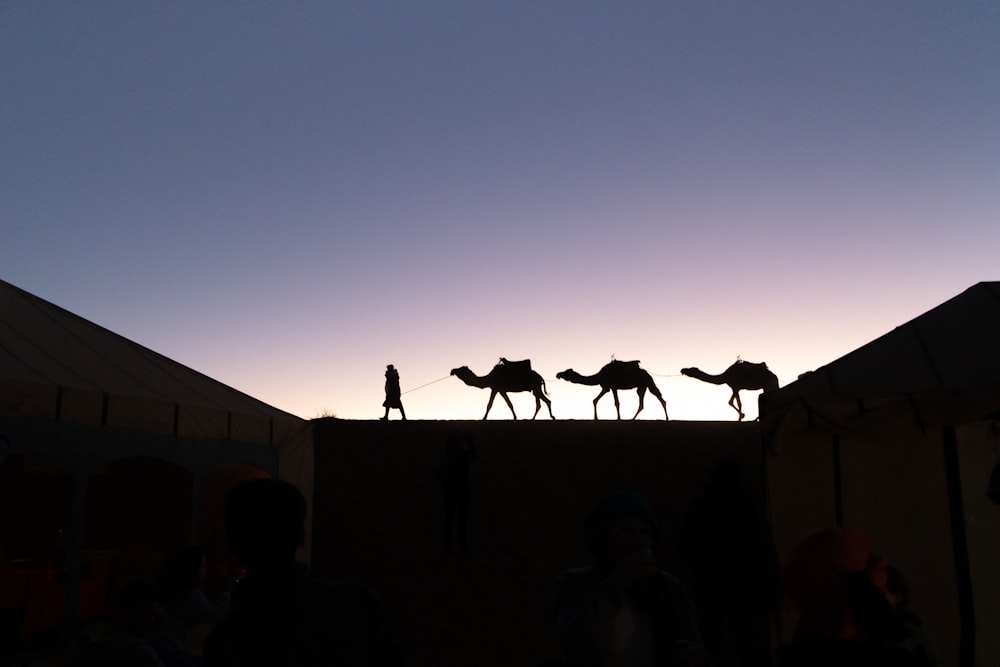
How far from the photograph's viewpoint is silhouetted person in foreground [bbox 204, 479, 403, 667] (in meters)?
2.00

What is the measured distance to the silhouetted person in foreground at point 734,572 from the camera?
16.2 ft

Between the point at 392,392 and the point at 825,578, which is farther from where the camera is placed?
the point at 392,392

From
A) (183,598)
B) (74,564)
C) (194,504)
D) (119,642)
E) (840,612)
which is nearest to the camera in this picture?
(840,612)

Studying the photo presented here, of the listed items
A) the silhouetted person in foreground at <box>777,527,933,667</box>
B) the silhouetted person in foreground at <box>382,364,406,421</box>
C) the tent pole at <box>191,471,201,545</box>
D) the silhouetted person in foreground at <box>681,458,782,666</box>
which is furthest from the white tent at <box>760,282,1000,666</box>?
the silhouetted person in foreground at <box>382,364,406,421</box>

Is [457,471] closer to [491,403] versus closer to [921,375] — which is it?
[921,375]

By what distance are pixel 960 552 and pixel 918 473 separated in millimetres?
644

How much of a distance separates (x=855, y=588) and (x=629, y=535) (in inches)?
24.4

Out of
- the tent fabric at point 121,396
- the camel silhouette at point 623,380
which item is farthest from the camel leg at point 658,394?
the tent fabric at point 121,396

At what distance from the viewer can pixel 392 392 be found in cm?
2169

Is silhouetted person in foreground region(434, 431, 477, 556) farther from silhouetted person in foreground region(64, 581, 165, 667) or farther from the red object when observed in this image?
the red object

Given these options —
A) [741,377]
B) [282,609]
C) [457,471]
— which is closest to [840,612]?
[282,609]

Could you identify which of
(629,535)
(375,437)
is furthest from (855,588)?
(375,437)

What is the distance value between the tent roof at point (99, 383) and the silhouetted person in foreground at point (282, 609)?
Result: 4.85 metres

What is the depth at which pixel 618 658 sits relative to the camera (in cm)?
229
